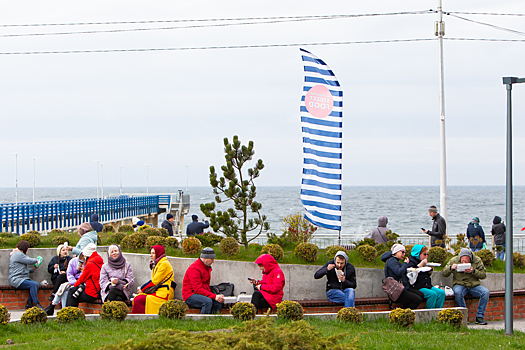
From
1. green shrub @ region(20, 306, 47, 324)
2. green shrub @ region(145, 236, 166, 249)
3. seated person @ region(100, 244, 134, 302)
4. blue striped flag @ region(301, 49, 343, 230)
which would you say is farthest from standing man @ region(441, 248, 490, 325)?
green shrub @ region(20, 306, 47, 324)

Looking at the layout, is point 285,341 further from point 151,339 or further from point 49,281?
point 49,281

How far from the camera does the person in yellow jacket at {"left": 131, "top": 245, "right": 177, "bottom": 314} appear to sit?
893 centimetres

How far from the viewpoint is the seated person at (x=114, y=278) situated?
31.0 feet

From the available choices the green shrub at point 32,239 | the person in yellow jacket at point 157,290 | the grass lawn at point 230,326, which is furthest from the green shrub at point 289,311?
the green shrub at point 32,239

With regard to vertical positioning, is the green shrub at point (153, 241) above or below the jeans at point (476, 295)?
above

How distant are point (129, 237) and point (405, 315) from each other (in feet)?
21.5

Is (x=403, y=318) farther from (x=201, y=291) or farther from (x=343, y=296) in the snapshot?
(x=201, y=291)

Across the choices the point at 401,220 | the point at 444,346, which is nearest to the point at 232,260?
the point at 444,346

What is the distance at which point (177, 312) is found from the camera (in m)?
7.97

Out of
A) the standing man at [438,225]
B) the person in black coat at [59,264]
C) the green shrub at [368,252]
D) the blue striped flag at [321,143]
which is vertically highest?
the blue striped flag at [321,143]

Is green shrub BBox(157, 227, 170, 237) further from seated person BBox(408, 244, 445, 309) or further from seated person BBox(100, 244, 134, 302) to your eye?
seated person BBox(408, 244, 445, 309)

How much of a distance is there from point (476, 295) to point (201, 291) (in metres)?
5.31

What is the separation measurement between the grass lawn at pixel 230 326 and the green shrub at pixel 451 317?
137mm

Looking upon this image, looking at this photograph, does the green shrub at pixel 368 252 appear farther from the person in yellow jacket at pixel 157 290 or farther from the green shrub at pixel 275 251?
the person in yellow jacket at pixel 157 290
